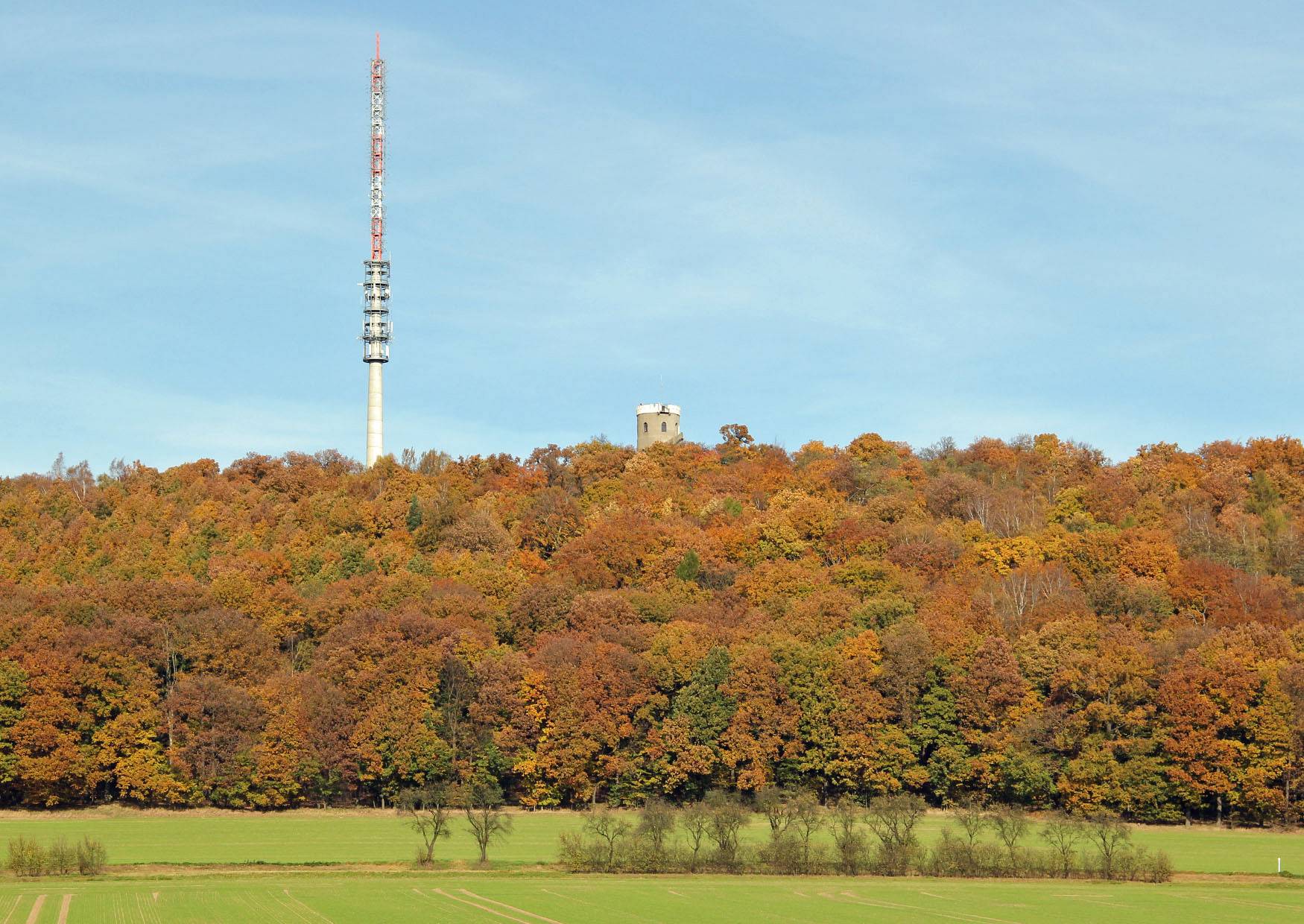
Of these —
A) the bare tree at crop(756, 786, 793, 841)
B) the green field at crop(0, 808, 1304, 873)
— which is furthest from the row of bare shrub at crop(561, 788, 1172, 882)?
the green field at crop(0, 808, 1304, 873)

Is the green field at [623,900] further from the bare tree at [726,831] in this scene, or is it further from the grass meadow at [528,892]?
the bare tree at [726,831]

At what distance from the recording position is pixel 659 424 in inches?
7244

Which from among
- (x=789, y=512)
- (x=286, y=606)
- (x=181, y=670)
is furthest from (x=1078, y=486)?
(x=181, y=670)

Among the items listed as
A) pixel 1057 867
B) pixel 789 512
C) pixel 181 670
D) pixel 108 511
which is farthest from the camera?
pixel 108 511

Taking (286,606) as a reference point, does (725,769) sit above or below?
below

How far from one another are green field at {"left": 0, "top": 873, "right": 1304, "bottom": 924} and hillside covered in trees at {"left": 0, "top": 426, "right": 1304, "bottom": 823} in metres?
30.3

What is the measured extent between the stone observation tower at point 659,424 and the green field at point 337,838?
92.5m

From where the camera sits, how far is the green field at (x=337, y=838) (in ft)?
218

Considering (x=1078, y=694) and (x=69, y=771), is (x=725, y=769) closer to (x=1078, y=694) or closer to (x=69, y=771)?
(x=1078, y=694)

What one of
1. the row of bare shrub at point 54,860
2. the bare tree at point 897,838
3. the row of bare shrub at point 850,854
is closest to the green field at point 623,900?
the bare tree at point 897,838

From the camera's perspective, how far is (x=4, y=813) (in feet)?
296

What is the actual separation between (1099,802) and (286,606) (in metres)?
57.6

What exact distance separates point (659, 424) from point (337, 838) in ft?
365

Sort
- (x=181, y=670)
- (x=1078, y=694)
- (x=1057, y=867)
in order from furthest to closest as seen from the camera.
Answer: (x=181, y=670) < (x=1078, y=694) < (x=1057, y=867)
